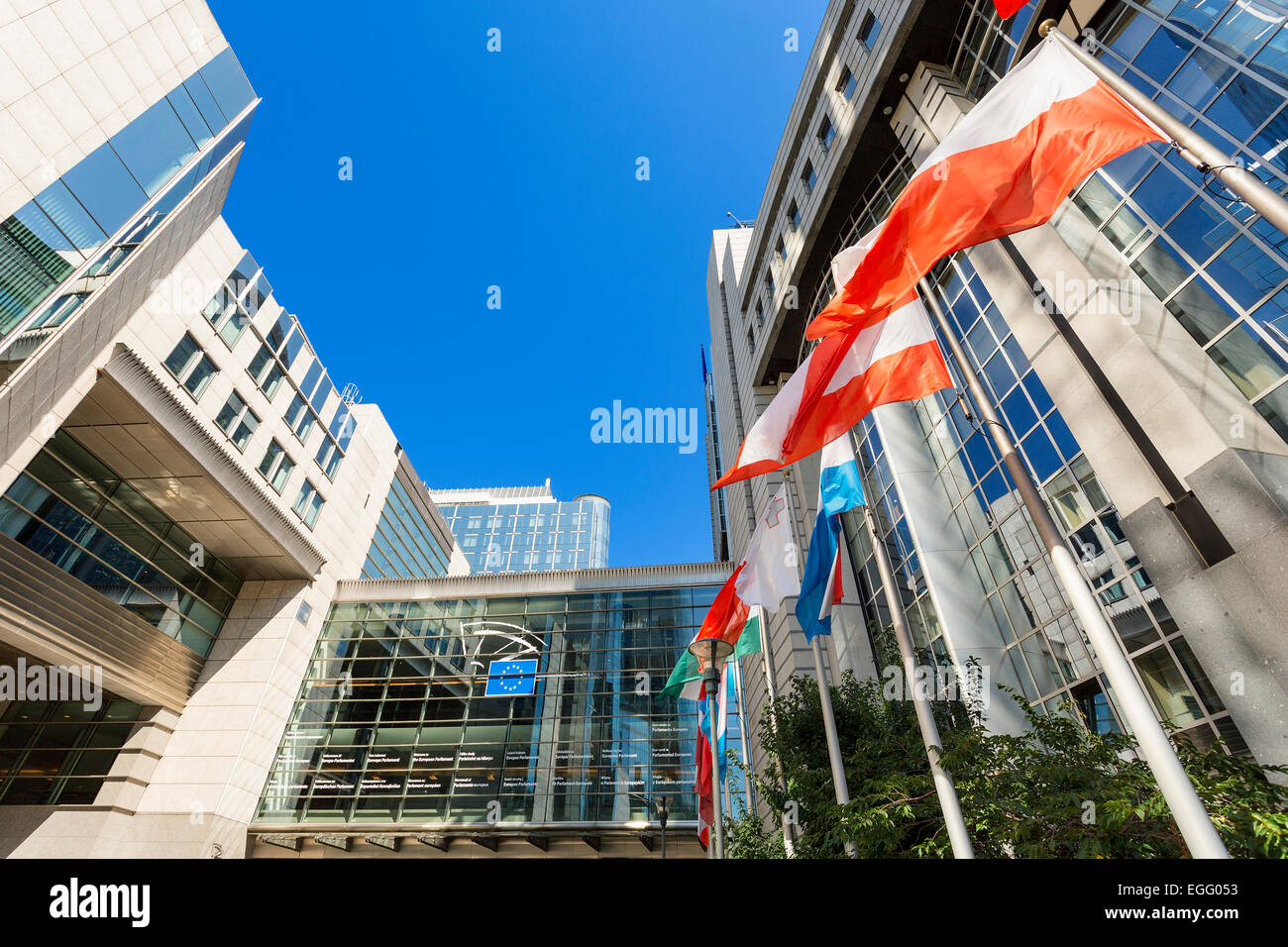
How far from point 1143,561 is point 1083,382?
3.75 m

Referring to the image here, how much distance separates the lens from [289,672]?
30.8 m

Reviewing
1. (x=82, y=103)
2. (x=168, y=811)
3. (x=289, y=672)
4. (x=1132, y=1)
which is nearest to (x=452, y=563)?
(x=289, y=672)

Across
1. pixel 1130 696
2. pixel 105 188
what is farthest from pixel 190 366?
pixel 1130 696

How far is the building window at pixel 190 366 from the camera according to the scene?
82.0 feet

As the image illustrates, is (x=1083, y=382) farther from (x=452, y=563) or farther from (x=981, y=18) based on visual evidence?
(x=452, y=563)

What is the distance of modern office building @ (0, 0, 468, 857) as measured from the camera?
16.9 m

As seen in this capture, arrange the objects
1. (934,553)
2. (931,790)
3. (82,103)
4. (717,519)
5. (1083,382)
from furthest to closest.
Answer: (717,519)
(934,553)
(82,103)
(1083,382)
(931,790)

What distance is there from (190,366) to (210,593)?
11.5m

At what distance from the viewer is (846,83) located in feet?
79.2

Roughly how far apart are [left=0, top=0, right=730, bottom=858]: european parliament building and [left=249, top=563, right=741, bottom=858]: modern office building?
0.12 metres

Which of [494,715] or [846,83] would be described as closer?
[846,83]

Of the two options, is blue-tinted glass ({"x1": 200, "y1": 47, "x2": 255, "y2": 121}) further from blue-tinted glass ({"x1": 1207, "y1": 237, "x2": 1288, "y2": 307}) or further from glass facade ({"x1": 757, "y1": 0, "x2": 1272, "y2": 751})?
blue-tinted glass ({"x1": 1207, "y1": 237, "x2": 1288, "y2": 307})

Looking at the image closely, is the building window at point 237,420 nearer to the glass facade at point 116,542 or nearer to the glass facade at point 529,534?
the glass facade at point 116,542

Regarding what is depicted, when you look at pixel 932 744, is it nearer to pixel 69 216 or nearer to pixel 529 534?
pixel 69 216
